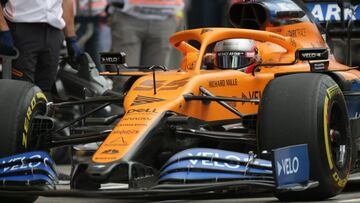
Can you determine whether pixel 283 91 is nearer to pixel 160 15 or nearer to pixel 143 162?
pixel 143 162

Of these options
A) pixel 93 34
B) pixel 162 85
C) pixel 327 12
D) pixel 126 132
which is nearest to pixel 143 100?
pixel 162 85

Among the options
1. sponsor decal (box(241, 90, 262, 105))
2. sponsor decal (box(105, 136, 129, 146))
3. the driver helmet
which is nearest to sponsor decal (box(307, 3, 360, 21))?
the driver helmet

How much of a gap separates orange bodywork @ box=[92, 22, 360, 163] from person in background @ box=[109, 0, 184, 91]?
3885 mm

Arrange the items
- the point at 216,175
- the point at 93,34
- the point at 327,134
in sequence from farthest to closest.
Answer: the point at 93,34, the point at 327,134, the point at 216,175

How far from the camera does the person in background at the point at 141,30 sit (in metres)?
14.4

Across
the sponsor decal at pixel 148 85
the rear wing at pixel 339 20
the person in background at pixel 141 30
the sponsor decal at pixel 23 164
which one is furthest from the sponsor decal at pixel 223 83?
the person in background at pixel 141 30

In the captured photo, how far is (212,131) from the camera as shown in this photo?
872 cm

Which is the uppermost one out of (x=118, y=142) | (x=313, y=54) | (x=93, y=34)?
(x=313, y=54)

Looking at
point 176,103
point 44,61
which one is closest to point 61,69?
point 44,61

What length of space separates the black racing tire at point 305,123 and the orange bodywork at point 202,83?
24.3 inches

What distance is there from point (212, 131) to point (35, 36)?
10.4 feet

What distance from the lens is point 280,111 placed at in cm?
834

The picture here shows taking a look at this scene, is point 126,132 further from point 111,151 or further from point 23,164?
point 23,164

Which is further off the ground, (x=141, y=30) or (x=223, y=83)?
(x=223, y=83)
